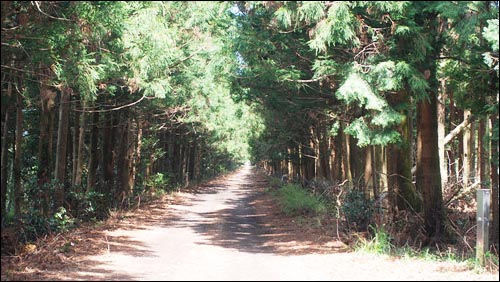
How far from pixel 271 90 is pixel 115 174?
11650 mm

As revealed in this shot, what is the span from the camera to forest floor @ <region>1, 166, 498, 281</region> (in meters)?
8.67

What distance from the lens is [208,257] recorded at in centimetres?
1095

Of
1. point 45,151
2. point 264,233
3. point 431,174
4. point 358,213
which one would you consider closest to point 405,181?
point 431,174

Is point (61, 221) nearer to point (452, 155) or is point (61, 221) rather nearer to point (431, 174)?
point (431, 174)

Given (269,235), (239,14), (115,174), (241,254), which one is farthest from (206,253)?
(115,174)

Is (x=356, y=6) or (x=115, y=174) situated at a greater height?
(x=356, y=6)

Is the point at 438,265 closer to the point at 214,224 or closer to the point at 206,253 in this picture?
the point at 206,253

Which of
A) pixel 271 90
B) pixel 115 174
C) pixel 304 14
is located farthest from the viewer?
pixel 115 174

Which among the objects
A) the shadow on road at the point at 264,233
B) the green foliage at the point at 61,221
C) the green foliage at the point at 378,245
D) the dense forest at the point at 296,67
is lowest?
the shadow on road at the point at 264,233

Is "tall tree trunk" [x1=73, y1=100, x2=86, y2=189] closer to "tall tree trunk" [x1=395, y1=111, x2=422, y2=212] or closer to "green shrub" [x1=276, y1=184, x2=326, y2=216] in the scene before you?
"green shrub" [x1=276, y1=184, x2=326, y2=216]

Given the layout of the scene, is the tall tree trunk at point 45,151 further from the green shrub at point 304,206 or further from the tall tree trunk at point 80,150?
the green shrub at point 304,206

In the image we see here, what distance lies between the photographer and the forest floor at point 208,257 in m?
8.67

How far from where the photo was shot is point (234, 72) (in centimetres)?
1416

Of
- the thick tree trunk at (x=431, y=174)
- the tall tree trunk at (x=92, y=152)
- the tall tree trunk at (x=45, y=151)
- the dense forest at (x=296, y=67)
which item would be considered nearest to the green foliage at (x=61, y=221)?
the dense forest at (x=296, y=67)
